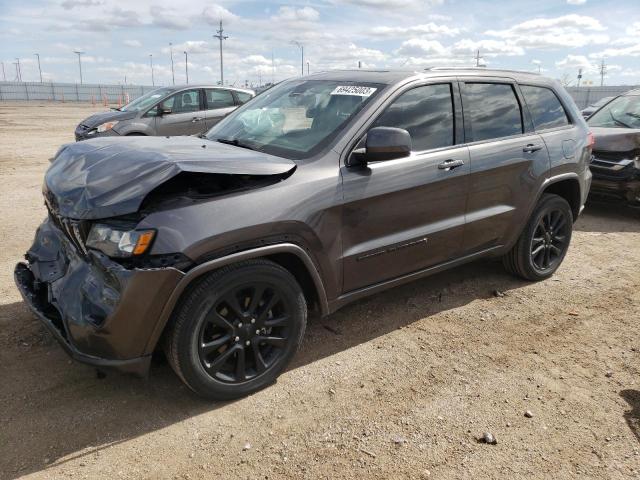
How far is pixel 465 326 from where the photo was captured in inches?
158

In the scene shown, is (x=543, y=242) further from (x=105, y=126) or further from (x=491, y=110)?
(x=105, y=126)

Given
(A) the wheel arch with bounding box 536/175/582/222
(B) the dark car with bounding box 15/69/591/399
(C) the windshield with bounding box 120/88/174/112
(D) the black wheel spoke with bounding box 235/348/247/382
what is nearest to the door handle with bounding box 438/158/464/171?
(B) the dark car with bounding box 15/69/591/399

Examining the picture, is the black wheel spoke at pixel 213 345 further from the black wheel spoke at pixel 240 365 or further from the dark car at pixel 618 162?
the dark car at pixel 618 162

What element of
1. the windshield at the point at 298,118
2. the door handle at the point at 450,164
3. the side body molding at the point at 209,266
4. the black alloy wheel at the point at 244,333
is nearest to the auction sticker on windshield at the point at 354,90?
the windshield at the point at 298,118

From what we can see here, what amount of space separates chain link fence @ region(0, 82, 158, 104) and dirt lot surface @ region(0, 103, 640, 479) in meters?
57.5

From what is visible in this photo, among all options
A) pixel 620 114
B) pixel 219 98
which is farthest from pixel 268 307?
pixel 219 98

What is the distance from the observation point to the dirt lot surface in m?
2.56

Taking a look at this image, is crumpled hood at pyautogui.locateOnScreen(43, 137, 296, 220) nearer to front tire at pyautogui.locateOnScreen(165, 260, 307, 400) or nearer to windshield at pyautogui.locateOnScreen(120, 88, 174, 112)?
front tire at pyautogui.locateOnScreen(165, 260, 307, 400)

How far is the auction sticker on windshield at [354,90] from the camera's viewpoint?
3.53 meters

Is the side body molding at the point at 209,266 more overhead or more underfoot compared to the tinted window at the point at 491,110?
more underfoot

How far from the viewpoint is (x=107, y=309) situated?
256 centimetres

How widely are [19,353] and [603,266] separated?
5.29 metres

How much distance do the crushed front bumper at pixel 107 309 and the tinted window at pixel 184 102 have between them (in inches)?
342

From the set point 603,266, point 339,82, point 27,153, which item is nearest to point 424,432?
point 339,82
